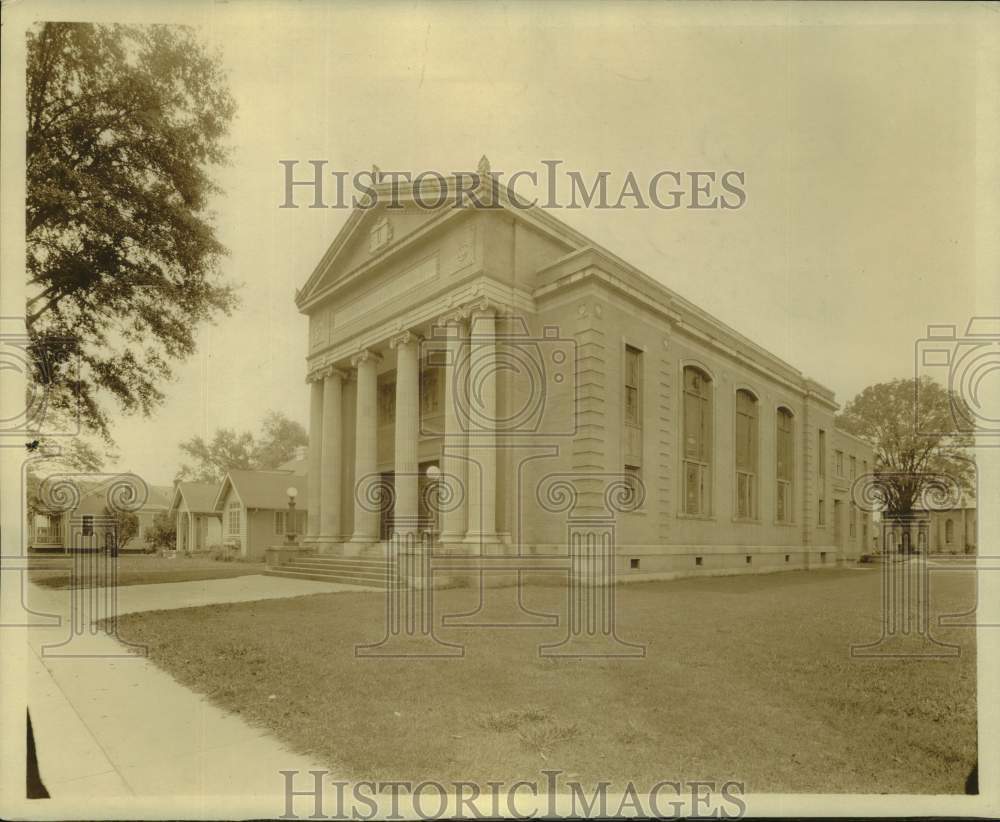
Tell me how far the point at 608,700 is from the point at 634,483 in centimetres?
782

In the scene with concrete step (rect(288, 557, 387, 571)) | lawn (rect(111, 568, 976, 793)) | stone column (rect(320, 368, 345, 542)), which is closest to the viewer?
lawn (rect(111, 568, 976, 793))

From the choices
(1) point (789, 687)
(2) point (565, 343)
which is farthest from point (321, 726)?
(2) point (565, 343)

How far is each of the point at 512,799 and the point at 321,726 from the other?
1.63m

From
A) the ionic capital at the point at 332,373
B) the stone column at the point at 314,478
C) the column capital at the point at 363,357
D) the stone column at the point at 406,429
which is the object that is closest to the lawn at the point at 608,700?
the stone column at the point at 314,478

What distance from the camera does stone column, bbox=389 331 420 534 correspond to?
1209cm

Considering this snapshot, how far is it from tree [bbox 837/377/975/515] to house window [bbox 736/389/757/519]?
4.34 metres

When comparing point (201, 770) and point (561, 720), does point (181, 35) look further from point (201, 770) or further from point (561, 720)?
point (561, 720)

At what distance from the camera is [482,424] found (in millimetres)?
9648

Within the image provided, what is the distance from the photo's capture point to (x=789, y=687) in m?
5.64

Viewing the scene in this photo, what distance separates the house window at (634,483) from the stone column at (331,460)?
6179 millimetres

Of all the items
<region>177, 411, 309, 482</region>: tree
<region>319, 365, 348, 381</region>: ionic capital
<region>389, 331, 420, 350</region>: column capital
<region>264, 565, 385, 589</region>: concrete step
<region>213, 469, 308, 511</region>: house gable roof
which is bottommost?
<region>264, 565, 385, 589</region>: concrete step

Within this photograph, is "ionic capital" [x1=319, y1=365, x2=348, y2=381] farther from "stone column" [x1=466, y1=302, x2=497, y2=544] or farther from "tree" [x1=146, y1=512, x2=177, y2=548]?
"tree" [x1=146, y1=512, x2=177, y2=548]

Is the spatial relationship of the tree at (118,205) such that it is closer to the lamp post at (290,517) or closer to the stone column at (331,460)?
the lamp post at (290,517)

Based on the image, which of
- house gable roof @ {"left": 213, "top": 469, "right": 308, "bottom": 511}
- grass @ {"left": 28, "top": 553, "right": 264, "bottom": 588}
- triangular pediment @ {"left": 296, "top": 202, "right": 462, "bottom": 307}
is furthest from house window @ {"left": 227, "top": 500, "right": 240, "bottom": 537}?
triangular pediment @ {"left": 296, "top": 202, "right": 462, "bottom": 307}
